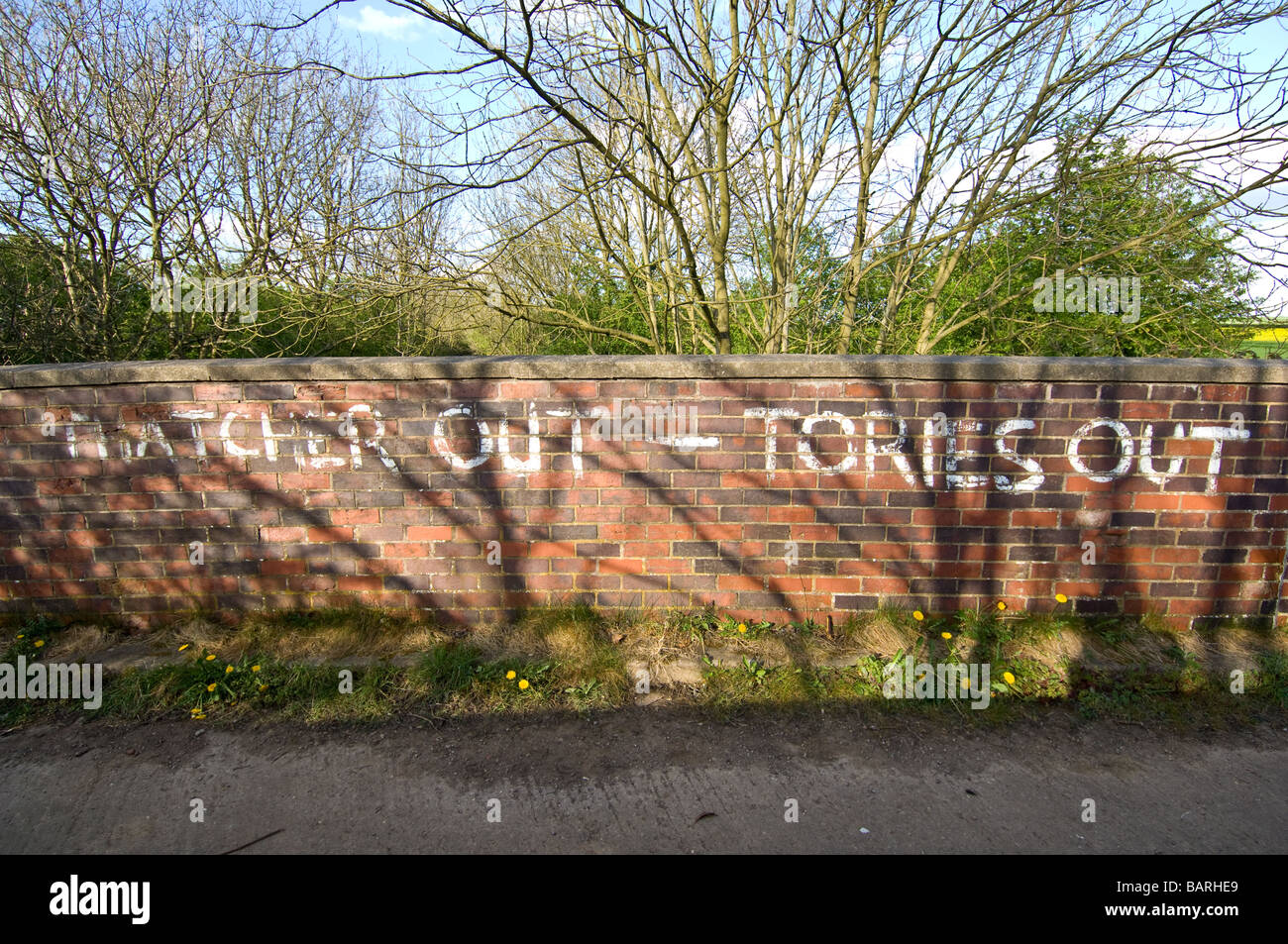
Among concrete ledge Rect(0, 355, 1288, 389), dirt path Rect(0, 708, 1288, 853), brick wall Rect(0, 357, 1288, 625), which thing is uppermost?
concrete ledge Rect(0, 355, 1288, 389)

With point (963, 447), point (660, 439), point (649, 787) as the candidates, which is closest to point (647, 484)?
point (660, 439)

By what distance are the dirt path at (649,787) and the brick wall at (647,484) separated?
91cm

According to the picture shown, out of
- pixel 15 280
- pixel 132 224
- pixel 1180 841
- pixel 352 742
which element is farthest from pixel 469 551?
pixel 132 224

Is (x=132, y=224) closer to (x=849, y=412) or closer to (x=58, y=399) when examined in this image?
(x=58, y=399)

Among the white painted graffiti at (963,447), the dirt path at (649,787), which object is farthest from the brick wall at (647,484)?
the dirt path at (649,787)

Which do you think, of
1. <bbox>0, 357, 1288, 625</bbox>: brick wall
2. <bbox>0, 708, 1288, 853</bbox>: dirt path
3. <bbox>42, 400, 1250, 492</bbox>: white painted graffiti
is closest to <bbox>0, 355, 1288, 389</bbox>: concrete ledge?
<bbox>0, 357, 1288, 625</bbox>: brick wall

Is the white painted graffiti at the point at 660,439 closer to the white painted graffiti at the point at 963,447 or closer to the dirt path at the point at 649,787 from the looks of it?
the white painted graffiti at the point at 963,447

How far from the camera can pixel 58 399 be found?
140 inches

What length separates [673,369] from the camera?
3.46 m

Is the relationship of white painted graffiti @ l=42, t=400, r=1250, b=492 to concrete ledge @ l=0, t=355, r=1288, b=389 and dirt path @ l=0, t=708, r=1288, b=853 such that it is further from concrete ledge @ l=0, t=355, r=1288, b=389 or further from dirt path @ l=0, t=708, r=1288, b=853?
dirt path @ l=0, t=708, r=1288, b=853

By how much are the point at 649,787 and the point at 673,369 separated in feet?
6.70

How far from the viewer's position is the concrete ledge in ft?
11.2

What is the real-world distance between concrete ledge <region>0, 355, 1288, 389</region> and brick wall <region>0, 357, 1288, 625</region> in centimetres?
1

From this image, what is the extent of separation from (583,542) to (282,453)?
177cm
